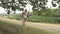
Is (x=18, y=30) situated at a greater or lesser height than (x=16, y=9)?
lesser

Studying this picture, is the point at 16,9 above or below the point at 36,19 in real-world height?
above

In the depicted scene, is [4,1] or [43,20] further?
[43,20]

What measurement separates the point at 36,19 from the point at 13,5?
12.6 m

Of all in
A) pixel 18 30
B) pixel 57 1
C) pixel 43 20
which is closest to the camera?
pixel 57 1

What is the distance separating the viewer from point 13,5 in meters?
14.1

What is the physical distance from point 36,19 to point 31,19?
0.58 m

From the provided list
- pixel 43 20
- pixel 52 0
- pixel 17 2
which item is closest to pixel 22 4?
pixel 17 2

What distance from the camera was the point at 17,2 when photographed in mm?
13828

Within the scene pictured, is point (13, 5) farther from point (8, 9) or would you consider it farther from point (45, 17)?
point (45, 17)

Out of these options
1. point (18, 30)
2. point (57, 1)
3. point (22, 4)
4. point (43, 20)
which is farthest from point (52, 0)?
point (43, 20)

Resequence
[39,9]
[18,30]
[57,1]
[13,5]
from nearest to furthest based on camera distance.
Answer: [57,1], [39,9], [13,5], [18,30]

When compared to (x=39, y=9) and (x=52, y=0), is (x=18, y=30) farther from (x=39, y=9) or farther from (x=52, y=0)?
(x=52, y=0)

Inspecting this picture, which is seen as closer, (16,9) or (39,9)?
(39,9)

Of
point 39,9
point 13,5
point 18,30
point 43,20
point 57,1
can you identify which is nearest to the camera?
point 57,1
